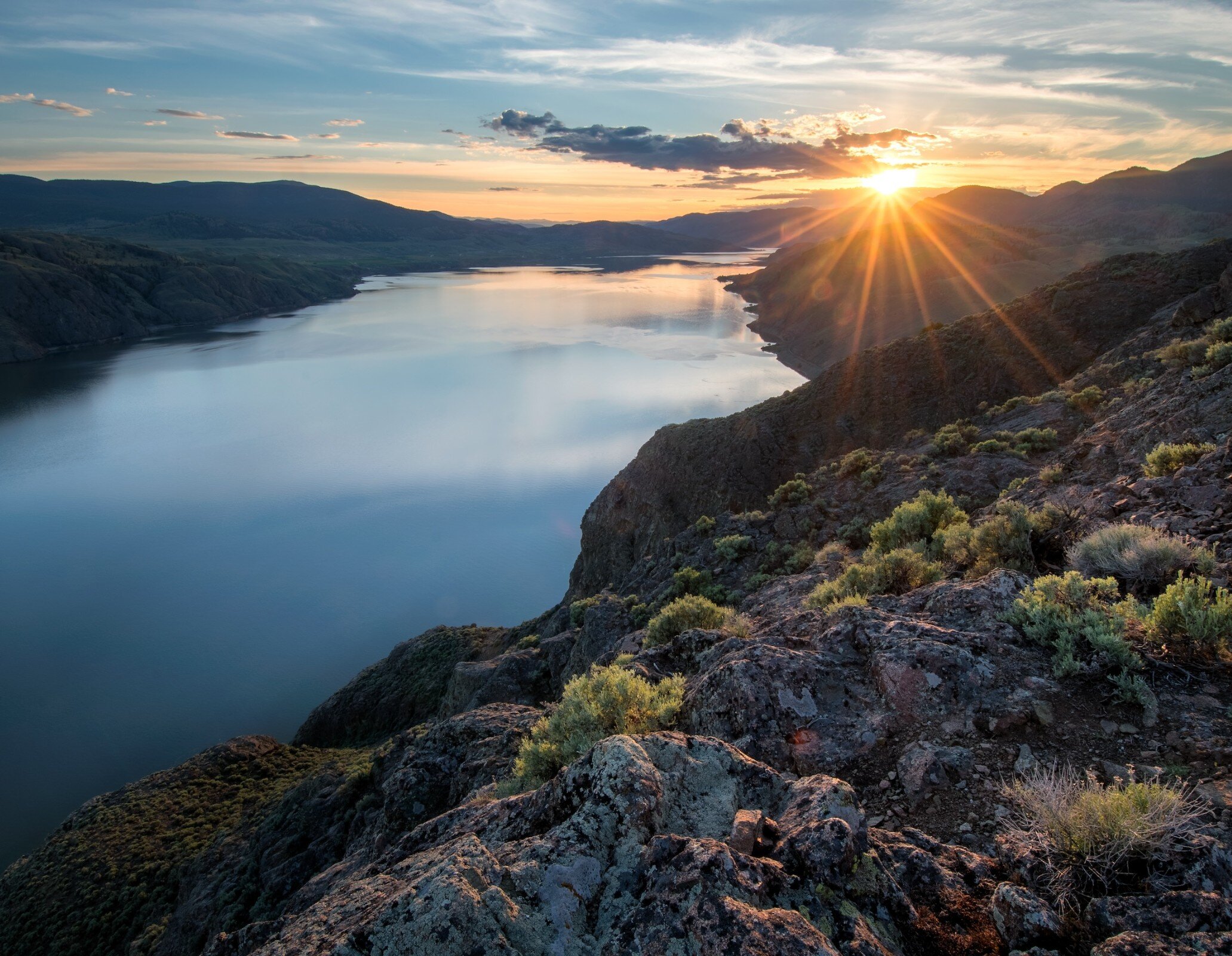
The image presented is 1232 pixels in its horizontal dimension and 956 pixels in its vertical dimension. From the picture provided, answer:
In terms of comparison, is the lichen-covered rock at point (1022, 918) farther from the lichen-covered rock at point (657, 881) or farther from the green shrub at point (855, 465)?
the green shrub at point (855, 465)

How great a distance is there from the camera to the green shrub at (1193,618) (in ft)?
14.0

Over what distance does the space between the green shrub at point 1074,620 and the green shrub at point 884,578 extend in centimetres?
163

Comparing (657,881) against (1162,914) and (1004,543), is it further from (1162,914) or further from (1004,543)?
(1004,543)

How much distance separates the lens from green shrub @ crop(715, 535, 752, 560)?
13.1 m

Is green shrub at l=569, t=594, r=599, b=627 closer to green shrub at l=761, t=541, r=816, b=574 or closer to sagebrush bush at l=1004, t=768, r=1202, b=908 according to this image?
green shrub at l=761, t=541, r=816, b=574

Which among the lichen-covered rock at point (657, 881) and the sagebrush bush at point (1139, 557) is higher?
the sagebrush bush at point (1139, 557)

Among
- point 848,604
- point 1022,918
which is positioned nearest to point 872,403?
point 848,604

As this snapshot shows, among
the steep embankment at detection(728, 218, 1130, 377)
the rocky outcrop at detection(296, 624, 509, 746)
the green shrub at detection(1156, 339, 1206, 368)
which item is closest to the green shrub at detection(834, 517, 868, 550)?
the green shrub at detection(1156, 339, 1206, 368)

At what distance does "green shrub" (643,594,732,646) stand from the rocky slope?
36cm

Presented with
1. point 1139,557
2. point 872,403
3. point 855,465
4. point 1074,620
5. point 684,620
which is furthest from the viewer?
point 872,403

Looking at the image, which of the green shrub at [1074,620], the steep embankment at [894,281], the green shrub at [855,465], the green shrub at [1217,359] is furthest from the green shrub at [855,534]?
the steep embankment at [894,281]

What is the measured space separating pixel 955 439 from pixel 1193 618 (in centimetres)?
1146

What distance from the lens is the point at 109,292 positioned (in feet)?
326

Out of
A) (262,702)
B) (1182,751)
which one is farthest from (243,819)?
(1182,751)
